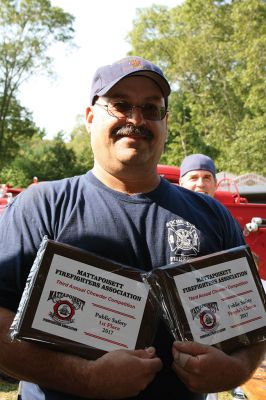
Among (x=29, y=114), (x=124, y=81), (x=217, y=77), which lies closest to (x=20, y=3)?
(x=29, y=114)

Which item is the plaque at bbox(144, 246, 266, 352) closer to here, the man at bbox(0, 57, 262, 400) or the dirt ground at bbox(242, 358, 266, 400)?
the man at bbox(0, 57, 262, 400)

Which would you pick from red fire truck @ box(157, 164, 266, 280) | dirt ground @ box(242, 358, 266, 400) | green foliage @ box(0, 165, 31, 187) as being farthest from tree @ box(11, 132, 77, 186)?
dirt ground @ box(242, 358, 266, 400)

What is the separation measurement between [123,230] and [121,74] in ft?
1.91

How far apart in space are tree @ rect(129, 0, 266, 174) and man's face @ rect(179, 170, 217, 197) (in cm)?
1382

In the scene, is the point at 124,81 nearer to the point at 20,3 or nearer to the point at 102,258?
the point at 102,258

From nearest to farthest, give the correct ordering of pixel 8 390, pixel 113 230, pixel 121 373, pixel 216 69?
1. pixel 121 373
2. pixel 113 230
3. pixel 8 390
4. pixel 216 69

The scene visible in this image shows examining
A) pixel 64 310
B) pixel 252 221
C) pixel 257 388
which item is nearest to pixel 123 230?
pixel 64 310

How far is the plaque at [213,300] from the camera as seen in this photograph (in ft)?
5.06

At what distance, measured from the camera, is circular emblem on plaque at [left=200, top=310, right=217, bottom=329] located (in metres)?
1.54

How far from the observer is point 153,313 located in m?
1.55

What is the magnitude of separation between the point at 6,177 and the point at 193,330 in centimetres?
3360

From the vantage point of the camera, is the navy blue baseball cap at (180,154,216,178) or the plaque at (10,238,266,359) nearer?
the plaque at (10,238,266,359)

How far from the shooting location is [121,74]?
1.82 m

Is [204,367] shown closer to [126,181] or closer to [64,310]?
[64,310]
